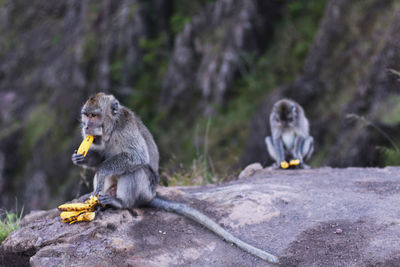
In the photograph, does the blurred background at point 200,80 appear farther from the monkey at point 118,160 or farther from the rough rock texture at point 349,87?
the monkey at point 118,160

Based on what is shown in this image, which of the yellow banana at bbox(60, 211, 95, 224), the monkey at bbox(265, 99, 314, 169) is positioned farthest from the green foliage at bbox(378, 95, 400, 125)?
the yellow banana at bbox(60, 211, 95, 224)

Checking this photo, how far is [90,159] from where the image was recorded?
5.14 metres

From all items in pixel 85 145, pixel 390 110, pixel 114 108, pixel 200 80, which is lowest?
pixel 390 110

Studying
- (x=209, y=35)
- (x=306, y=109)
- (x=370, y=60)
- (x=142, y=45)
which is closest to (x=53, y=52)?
(x=142, y=45)

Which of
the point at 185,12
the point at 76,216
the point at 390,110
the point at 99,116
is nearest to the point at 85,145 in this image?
the point at 99,116

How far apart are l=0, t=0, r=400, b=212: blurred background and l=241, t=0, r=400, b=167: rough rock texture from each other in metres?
0.03

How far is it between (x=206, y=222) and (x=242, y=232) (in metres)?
0.35

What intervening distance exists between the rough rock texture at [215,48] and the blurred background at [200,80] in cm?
3

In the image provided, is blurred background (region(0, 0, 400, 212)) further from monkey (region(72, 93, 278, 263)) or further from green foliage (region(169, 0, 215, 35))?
monkey (region(72, 93, 278, 263))

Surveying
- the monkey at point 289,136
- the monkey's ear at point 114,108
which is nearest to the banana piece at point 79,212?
the monkey's ear at point 114,108

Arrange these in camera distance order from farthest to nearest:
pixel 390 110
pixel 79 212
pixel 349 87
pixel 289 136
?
1. pixel 349 87
2. pixel 390 110
3. pixel 289 136
4. pixel 79 212

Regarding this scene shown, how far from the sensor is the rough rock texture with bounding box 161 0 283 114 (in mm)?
12656

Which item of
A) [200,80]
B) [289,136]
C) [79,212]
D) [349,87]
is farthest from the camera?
[200,80]

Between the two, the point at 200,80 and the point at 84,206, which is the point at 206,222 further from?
the point at 200,80
